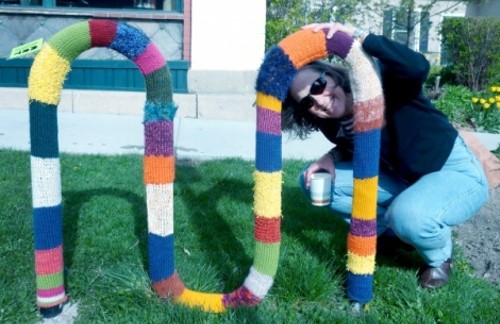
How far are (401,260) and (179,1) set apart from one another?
246 inches

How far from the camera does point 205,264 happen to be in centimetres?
336

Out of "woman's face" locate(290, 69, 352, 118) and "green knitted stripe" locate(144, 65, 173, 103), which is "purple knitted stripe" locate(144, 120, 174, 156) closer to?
"green knitted stripe" locate(144, 65, 173, 103)

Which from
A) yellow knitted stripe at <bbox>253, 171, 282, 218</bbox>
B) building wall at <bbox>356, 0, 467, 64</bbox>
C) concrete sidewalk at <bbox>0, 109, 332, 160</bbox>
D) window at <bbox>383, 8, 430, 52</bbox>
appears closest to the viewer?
yellow knitted stripe at <bbox>253, 171, 282, 218</bbox>

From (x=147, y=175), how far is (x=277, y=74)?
2.28 ft

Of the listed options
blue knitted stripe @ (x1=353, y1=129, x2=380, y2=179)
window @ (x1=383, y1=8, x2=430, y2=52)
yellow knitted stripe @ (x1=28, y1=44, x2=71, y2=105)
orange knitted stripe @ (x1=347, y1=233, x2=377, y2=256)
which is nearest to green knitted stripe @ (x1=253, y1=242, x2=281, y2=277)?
orange knitted stripe @ (x1=347, y1=233, x2=377, y2=256)

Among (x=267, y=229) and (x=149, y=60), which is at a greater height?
(x=149, y=60)

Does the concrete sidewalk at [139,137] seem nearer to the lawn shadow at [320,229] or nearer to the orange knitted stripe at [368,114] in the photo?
the lawn shadow at [320,229]

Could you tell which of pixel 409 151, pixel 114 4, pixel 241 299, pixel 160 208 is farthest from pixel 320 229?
pixel 114 4

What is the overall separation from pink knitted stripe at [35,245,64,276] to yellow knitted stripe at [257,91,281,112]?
1072 millimetres

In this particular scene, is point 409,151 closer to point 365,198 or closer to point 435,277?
point 365,198

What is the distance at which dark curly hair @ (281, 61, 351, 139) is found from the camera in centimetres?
293

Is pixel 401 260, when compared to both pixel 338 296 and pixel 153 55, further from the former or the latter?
pixel 153 55

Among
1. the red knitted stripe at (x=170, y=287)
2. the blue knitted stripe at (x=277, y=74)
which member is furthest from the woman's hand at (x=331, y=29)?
the red knitted stripe at (x=170, y=287)

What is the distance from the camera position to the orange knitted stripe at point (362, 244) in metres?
2.88
